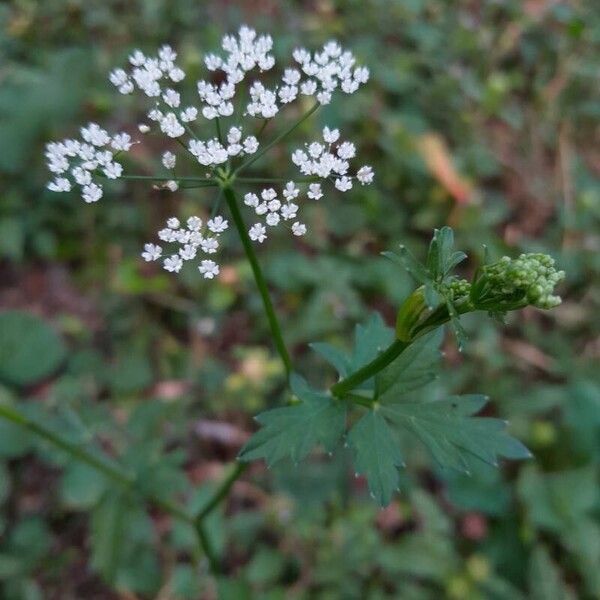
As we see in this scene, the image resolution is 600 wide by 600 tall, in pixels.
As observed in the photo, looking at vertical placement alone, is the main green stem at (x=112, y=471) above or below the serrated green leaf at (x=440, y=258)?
below

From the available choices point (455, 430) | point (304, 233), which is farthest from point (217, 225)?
point (455, 430)

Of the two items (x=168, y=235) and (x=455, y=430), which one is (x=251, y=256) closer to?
(x=168, y=235)

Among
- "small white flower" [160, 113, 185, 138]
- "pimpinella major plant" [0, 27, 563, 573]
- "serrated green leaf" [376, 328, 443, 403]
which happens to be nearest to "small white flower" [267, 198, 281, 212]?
"pimpinella major plant" [0, 27, 563, 573]

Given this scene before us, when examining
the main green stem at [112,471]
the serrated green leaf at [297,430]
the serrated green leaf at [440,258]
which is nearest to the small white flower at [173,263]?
the serrated green leaf at [297,430]

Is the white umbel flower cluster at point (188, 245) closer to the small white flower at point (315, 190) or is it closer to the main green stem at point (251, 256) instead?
the main green stem at point (251, 256)

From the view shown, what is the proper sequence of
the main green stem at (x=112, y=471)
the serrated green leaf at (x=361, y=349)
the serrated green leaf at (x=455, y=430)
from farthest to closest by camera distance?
the main green stem at (x=112, y=471) < the serrated green leaf at (x=361, y=349) < the serrated green leaf at (x=455, y=430)

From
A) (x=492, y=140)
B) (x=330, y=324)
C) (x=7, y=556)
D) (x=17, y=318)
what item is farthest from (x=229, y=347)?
(x=492, y=140)

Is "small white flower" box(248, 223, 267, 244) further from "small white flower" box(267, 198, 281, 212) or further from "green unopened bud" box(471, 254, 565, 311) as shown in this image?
"green unopened bud" box(471, 254, 565, 311)
